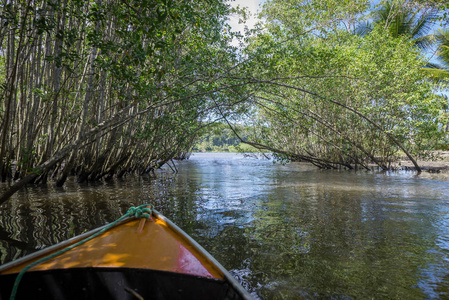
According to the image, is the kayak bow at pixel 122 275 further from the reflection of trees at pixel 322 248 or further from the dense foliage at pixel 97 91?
the dense foliage at pixel 97 91

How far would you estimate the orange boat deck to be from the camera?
198cm

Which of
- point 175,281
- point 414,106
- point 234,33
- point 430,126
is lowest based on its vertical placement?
point 175,281

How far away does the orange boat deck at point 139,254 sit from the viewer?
1.98 meters

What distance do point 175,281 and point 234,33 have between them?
817cm

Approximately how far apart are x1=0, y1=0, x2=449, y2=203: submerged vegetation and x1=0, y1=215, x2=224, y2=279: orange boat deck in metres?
2.73

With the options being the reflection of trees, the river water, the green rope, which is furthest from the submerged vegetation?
the reflection of trees

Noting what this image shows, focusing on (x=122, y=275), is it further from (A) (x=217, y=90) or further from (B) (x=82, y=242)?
(A) (x=217, y=90)

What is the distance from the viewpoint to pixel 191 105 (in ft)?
31.6

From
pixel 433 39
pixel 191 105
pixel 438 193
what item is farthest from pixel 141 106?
pixel 433 39

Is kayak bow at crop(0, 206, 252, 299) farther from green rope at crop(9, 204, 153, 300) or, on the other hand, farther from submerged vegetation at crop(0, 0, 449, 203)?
submerged vegetation at crop(0, 0, 449, 203)

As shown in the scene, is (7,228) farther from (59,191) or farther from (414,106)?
(414,106)

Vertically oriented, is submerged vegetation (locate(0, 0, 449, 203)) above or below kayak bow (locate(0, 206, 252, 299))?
above

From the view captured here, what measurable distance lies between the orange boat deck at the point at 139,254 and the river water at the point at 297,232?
709 mm

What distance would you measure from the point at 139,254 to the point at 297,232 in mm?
2579
